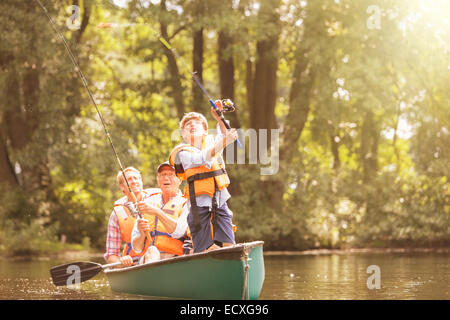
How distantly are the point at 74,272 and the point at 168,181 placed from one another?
1.69 metres

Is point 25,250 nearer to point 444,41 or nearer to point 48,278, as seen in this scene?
point 48,278

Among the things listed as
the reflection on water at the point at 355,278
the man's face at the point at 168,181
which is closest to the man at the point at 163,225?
the man's face at the point at 168,181

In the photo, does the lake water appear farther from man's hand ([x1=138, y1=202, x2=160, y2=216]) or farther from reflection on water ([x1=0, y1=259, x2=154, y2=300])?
man's hand ([x1=138, y1=202, x2=160, y2=216])

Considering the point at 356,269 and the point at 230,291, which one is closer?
the point at 230,291

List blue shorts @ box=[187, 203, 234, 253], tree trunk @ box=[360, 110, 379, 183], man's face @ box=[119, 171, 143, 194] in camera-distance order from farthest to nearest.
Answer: tree trunk @ box=[360, 110, 379, 183]
man's face @ box=[119, 171, 143, 194]
blue shorts @ box=[187, 203, 234, 253]

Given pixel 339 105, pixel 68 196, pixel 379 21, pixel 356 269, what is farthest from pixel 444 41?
pixel 68 196

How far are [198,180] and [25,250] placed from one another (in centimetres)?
1203

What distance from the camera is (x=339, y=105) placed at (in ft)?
64.8

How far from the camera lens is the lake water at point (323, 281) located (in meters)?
9.16

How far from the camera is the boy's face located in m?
7.67

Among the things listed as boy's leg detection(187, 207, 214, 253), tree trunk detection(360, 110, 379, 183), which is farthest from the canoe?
tree trunk detection(360, 110, 379, 183)

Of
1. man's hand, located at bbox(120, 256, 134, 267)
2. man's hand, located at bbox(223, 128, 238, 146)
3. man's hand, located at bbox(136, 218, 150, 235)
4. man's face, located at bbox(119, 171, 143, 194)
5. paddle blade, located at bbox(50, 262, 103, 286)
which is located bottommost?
paddle blade, located at bbox(50, 262, 103, 286)

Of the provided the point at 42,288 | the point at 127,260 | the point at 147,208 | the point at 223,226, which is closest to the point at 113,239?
the point at 127,260

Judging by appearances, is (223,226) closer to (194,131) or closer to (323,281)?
(194,131)
